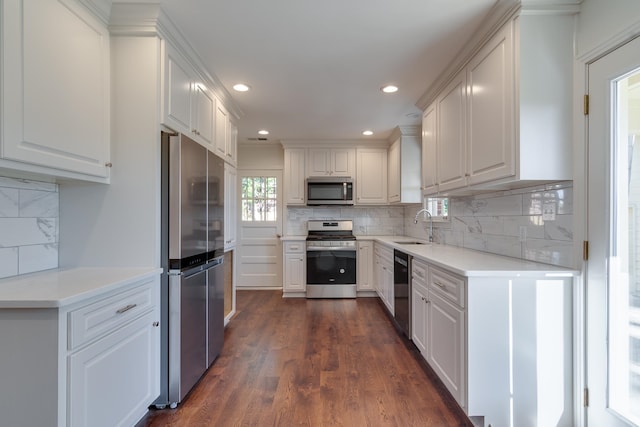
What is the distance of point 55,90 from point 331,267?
346cm

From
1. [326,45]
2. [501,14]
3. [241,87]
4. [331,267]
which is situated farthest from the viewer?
[331,267]

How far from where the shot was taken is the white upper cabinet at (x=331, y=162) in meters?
4.49

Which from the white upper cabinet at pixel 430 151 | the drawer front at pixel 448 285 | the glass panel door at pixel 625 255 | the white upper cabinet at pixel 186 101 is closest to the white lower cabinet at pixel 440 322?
the drawer front at pixel 448 285

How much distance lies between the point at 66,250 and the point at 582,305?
2.93m

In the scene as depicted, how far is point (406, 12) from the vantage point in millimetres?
1697

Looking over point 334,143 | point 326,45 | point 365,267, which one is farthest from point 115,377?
point 334,143

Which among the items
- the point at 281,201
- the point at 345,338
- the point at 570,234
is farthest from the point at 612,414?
the point at 281,201

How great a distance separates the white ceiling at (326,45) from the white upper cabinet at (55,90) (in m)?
0.50

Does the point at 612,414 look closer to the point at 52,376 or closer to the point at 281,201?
the point at 52,376

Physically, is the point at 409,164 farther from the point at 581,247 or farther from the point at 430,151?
the point at 581,247

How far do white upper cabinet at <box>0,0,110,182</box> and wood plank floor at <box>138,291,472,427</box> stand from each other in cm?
155

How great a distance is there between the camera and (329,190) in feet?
14.5

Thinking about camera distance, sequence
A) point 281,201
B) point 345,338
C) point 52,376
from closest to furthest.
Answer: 1. point 52,376
2. point 345,338
3. point 281,201

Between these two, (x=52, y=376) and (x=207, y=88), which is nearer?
(x=52, y=376)
